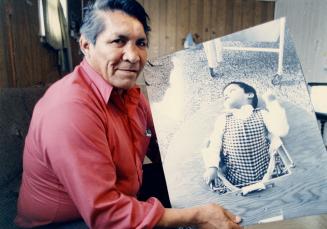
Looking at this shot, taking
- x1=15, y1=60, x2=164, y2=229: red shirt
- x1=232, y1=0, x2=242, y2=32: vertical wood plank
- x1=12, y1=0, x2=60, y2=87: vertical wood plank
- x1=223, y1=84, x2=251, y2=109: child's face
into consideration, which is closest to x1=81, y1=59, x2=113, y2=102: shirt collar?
x1=15, y1=60, x2=164, y2=229: red shirt

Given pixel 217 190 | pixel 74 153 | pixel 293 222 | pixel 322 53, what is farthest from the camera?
pixel 322 53

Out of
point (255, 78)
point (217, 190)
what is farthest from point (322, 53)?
point (217, 190)

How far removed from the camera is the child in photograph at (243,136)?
865 millimetres

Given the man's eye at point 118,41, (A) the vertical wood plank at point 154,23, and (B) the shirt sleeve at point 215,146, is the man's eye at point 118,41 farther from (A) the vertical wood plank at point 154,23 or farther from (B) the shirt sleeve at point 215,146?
(A) the vertical wood plank at point 154,23

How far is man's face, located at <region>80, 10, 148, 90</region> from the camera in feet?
2.54

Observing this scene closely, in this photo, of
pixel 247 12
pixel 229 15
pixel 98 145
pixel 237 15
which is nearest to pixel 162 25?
pixel 229 15

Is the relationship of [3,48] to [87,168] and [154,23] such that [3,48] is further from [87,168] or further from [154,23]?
[154,23]

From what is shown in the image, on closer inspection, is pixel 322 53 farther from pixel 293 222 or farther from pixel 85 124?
A: pixel 85 124

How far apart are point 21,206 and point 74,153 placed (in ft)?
1.26

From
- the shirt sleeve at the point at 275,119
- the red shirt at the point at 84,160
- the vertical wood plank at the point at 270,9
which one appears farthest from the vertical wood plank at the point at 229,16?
the red shirt at the point at 84,160

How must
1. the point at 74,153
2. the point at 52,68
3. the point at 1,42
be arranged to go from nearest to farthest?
the point at 74,153, the point at 1,42, the point at 52,68

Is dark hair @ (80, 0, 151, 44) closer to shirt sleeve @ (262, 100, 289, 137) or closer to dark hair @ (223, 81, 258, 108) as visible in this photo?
dark hair @ (223, 81, 258, 108)

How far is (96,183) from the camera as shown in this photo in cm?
66

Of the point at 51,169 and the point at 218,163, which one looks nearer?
the point at 51,169
